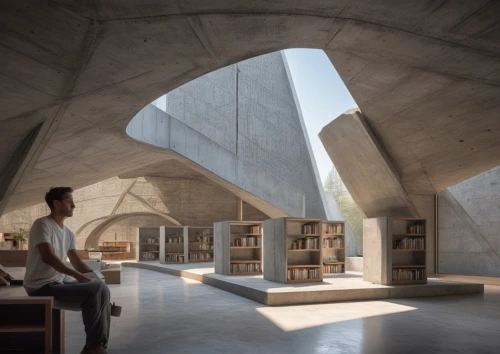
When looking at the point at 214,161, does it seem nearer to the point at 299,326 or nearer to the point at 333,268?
the point at 333,268

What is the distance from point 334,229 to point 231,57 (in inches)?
353

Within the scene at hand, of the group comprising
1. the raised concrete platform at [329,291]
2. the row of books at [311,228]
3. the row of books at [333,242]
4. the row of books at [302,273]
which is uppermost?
the row of books at [311,228]

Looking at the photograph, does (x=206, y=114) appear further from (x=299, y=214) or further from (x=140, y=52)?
(x=140, y=52)

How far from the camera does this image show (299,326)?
654 centimetres

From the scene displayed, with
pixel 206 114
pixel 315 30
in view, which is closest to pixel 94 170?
pixel 206 114

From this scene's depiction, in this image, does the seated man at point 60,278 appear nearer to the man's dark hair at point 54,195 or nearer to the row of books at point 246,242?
the man's dark hair at point 54,195

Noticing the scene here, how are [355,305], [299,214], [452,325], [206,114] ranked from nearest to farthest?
1. [452,325]
2. [355,305]
3. [299,214]
4. [206,114]

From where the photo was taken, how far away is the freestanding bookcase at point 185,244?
2039 centimetres

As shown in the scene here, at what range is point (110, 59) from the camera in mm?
5625

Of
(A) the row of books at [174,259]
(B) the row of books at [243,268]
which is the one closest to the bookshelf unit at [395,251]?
(B) the row of books at [243,268]

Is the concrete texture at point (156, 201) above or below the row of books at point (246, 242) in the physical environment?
above

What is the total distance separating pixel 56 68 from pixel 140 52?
1.00 m

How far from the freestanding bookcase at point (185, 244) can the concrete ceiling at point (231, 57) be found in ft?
36.4

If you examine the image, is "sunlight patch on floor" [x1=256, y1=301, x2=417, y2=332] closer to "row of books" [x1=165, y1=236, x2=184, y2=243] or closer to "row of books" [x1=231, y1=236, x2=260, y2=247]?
"row of books" [x1=231, y1=236, x2=260, y2=247]
